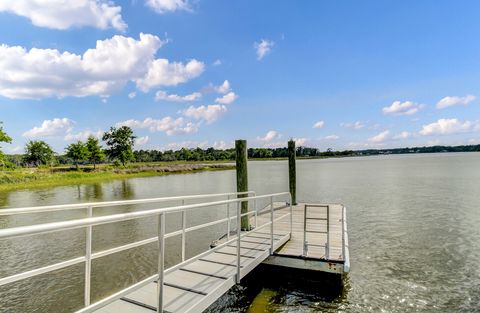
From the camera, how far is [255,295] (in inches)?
278

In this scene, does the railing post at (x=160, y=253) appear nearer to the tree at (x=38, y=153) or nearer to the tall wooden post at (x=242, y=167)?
the tall wooden post at (x=242, y=167)

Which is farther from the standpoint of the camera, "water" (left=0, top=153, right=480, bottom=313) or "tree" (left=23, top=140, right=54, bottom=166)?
"tree" (left=23, top=140, right=54, bottom=166)

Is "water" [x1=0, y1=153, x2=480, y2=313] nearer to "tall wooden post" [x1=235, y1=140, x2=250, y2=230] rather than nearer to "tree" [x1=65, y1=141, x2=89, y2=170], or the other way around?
"tall wooden post" [x1=235, y1=140, x2=250, y2=230]

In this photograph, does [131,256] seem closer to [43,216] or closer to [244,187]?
[244,187]

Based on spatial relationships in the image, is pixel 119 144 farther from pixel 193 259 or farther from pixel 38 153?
pixel 193 259

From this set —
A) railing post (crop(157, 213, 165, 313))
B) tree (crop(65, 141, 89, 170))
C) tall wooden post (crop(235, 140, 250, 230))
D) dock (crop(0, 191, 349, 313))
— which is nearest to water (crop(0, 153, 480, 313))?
Result: dock (crop(0, 191, 349, 313))

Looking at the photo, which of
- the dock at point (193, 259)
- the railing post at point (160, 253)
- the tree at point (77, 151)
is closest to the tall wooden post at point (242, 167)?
the dock at point (193, 259)

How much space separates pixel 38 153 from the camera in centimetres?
6103

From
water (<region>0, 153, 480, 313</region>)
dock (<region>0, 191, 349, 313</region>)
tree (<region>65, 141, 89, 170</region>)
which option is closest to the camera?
dock (<region>0, 191, 349, 313</region>)

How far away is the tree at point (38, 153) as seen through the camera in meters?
60.7

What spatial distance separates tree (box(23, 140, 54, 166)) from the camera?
6066 cm

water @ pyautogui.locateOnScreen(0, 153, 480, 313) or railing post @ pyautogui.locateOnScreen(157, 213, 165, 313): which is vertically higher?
railing post @ pyautogui.locateOnScreen(157, 213, 165, 313)

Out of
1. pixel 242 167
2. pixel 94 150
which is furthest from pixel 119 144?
pixel 242 167

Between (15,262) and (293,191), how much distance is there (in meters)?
10.4
